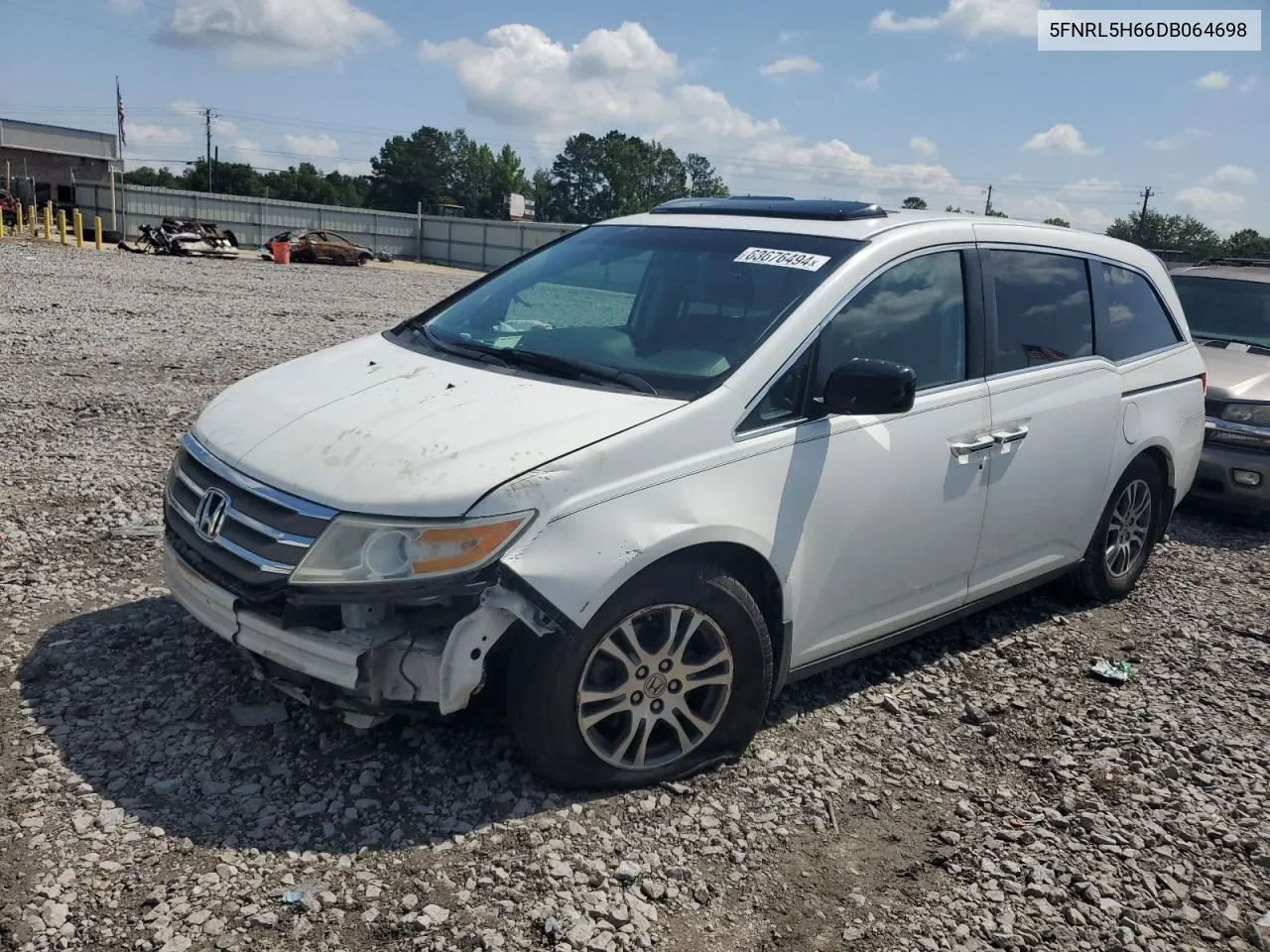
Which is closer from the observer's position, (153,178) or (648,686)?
(648,686)

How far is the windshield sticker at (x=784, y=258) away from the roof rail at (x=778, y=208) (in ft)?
1.12

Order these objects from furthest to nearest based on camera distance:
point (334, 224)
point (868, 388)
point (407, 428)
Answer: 1. point (334, 224)
2. point (868, 388)
3. point (407, 428)

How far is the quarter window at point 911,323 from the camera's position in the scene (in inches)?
145

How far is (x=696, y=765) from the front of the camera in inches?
135

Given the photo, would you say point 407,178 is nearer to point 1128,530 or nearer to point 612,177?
point 612,177

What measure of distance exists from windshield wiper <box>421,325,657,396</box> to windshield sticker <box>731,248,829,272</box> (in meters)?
0.78

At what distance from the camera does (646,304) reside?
3.99 meters

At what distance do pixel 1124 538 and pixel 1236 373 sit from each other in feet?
9.73

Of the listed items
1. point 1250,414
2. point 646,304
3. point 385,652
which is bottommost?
point 385,652

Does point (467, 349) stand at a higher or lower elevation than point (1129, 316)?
lower

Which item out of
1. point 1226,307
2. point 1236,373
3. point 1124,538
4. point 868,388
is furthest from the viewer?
point 1226,307

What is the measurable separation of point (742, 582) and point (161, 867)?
74.4 inches

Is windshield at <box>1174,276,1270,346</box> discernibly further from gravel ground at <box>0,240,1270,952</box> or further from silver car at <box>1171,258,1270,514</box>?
gravel ground at <box>0,240,1270,952</box>

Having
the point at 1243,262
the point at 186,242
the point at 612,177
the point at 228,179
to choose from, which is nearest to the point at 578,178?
the point at 612,177
